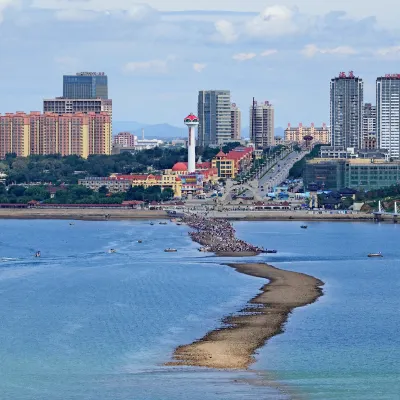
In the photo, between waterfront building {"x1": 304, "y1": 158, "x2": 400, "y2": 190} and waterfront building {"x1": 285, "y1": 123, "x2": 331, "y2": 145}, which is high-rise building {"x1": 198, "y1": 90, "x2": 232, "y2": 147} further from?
waterfront building {"x1": 304, "y1": 158, "x2": 400, "y2": 190}

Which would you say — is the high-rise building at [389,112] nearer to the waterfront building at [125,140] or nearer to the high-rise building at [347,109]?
the high-rise building at [347,109]

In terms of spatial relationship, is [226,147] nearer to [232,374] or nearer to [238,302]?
[238,302]

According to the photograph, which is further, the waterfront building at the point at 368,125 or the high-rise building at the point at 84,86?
the high-rise building at the point at 84,86

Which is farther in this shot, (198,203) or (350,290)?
(198,203)

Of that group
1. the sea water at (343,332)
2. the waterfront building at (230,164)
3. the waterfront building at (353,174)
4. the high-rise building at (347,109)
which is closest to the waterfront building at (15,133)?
the waterfront building at (230,164)

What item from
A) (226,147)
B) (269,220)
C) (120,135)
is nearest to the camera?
(269,220)

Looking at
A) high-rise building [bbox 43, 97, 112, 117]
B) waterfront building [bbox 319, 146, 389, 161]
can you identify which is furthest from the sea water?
high-rise building [bbox 43, 97, 112, 117]

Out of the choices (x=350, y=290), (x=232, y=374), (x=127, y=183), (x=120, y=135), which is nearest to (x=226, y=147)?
(x=127, y=183)
